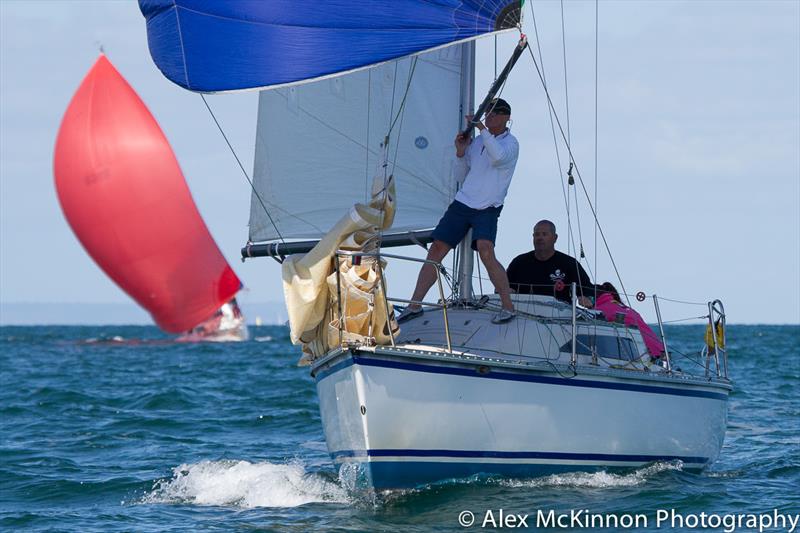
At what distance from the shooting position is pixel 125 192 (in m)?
34.2

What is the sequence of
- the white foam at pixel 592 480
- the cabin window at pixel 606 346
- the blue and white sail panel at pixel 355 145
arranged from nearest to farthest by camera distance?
the white foam at pixel 592 480
the cabin window at pixel 606 346
the blue and white sail panel at pixel 355 145

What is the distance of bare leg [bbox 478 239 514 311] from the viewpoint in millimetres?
9547

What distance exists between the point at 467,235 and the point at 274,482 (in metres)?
2.53

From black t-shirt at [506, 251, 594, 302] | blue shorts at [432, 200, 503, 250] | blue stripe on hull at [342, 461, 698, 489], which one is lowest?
blue stripe on hull at [342, 461, 698, 489]

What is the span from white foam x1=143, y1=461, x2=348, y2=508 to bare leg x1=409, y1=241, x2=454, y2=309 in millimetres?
1656

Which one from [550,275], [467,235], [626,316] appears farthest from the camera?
[550,275]

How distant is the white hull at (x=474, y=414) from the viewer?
27.1 feet

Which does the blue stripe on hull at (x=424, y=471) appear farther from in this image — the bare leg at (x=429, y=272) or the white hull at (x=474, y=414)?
the bare leg at (x=429, y=272)

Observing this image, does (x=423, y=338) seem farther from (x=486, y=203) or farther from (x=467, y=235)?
(x=486, y=203)

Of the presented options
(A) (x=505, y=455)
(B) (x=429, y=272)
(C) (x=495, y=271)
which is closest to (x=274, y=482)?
(B) (x=429, y=272)

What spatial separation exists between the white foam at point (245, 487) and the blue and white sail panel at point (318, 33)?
3084 mm

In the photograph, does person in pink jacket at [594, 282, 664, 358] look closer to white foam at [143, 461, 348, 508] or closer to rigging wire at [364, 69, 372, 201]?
rigging wire at [364, 69, 372, 201]

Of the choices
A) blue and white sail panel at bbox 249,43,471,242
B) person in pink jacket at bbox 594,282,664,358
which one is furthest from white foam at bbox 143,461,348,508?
person in pink jacket at bbox 594,282,664,358

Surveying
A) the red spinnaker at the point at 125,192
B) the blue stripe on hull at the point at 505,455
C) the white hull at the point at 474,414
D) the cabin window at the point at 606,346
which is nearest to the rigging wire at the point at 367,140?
the white hull at the point at 474,414
